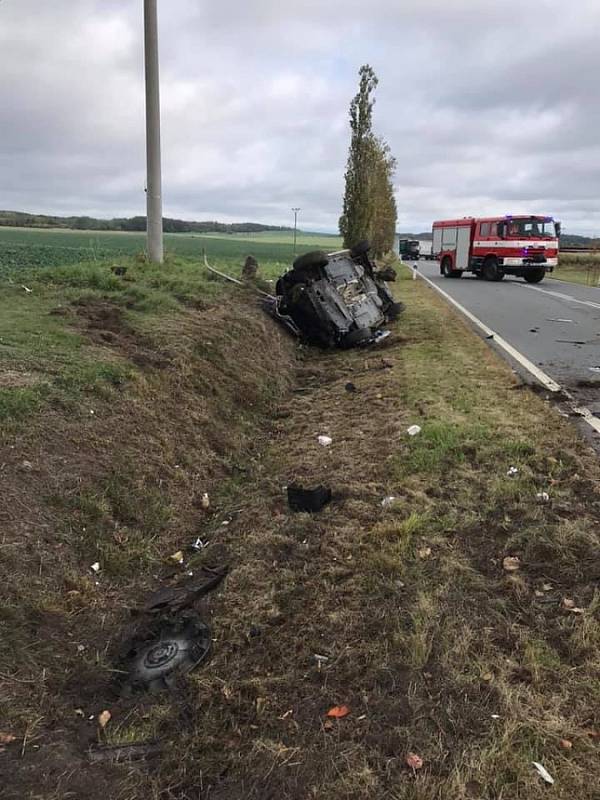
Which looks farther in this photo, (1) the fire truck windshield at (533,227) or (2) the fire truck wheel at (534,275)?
(2) the fire truck wheel at (534,275)

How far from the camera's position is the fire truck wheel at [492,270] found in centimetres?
2442

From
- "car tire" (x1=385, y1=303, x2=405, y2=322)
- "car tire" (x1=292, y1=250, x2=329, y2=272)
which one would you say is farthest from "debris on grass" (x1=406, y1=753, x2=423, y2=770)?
"car tire" (x1=385, y1=303, x2=405, y2=322)

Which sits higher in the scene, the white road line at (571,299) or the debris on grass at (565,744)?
the white road line at (571,299)

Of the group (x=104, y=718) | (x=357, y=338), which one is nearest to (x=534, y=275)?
(x=357, y=338)

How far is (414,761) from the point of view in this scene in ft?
6.75

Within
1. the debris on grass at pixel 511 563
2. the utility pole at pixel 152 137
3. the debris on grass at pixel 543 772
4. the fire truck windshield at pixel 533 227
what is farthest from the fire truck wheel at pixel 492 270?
the debris on grass at pixel 543 772

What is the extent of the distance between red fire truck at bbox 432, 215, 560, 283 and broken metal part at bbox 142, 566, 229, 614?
22962mm

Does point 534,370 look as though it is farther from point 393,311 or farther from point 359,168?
point 359,168

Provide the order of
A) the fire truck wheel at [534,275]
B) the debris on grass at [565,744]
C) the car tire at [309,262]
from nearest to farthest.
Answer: the debris on grass at [565,744] < the car tire at [309,262] < the fire truck wheel at [534,275]

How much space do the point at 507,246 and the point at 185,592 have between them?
23423mm

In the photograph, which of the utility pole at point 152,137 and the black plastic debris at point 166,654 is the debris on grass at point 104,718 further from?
the utility pole at point 152,137

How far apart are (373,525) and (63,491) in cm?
193

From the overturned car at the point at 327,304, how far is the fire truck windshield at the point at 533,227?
49.4 feet

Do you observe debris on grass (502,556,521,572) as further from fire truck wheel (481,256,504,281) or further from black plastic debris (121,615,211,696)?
fire truck wheel (481,256,504,281)
